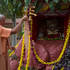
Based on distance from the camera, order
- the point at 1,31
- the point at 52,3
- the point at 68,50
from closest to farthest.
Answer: the point at 1,31, the point at 52,3, the point at 68,50

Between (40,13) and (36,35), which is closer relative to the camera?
(40,13)

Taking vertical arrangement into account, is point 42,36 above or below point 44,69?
above

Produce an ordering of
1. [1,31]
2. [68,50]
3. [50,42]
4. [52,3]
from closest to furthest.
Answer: [1,31] < [52,3] < [68,50] < [50,42]

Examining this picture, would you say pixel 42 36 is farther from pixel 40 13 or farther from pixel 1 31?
pixel 1 31

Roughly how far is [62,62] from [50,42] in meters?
1.10

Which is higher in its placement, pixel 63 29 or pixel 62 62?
pixel 63 29

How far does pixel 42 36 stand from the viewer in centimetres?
729

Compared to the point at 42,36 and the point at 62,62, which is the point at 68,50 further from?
the point at 42,36

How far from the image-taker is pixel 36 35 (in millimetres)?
7273

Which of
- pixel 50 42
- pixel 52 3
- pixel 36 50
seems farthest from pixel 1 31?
pixel 50 42

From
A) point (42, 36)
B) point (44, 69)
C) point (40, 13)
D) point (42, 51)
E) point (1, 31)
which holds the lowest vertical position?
point (44, 69)

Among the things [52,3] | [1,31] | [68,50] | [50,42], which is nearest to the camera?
[1,31]

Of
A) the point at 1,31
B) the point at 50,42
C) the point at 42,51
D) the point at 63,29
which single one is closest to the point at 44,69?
the point at 42,51

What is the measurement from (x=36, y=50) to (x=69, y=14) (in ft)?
6.10
